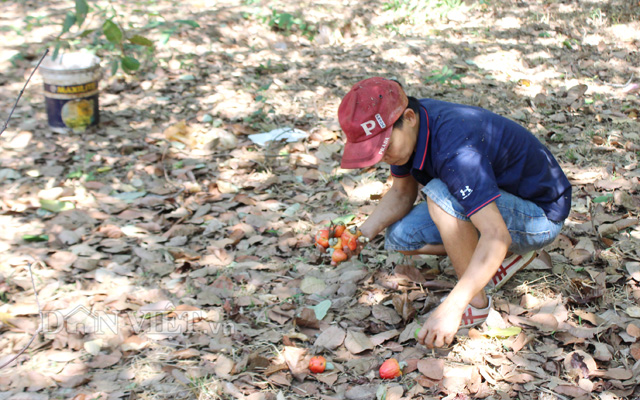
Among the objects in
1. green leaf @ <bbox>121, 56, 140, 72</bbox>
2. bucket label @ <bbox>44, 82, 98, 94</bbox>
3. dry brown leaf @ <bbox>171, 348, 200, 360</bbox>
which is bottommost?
dry brown leaf @ <bbox>171, 348, 200, 360</bbox>

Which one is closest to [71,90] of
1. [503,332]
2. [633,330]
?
[503,332]

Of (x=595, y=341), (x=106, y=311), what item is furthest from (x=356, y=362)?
(x=106, y=311)

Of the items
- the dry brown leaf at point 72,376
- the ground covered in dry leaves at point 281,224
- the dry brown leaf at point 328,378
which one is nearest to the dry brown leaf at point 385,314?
the ground covered in dry leaves at point 281,224

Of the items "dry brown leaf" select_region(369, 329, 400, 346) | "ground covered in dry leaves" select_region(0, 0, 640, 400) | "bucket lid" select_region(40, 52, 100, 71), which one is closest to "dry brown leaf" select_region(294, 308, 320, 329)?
"ground covered in dry leaves" select_region(0, 0, 640, 400)

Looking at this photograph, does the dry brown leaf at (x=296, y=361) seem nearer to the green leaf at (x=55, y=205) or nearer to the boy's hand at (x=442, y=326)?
the boy's hand at (x=442, y=326)

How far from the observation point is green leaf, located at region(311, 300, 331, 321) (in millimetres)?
2742

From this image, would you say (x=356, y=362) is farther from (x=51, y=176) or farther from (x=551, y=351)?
(x=51, y=176)

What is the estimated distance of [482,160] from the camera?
2205 mm

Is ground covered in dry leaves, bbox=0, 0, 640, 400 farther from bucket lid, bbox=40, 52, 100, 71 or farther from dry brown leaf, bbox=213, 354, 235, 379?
bucket lid, bbox=40, 52, 100, 71

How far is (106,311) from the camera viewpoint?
2.79 m

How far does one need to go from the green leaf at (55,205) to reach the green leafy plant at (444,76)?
316 centimetres

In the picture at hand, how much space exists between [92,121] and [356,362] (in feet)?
10.8

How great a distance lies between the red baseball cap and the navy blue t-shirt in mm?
182

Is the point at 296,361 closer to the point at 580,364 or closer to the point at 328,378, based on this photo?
the point at 328,378
